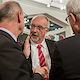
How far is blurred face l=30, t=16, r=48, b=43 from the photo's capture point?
210 centimetres

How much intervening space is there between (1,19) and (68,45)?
0.55m

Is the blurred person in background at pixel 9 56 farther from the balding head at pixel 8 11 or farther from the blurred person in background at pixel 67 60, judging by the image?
the blurred person in background at pixel 67 60

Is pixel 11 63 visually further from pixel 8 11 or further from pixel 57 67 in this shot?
pixel 8 11

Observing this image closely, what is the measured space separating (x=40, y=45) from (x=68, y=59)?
1.20 meters

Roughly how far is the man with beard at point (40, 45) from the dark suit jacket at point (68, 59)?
0.94 metres

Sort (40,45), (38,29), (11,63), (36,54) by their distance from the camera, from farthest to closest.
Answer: (38,29)
(40,45)
(36,54)
(11,63)

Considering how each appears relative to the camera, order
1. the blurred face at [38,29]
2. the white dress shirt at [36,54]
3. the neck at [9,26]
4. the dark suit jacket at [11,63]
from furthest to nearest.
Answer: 1. the blurred face at [38,29]
2. the white dress shirt at [36,54]
3. the neck at [9,26]
4. the dark suit jacket at [11,63]

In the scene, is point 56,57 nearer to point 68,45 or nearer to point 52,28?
point 68,45

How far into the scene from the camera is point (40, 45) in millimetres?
2014

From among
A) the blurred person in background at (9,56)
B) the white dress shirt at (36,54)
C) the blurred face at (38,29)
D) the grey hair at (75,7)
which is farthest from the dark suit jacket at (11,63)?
the blurred face at (38,29)

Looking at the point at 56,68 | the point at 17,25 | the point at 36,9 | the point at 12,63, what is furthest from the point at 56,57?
the point at 36,9

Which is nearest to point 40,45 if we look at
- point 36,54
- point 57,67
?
point 36,54

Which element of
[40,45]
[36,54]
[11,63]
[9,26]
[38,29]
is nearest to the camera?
[11,63]

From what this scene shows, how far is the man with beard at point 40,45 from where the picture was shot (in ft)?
5.98
